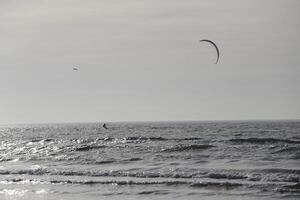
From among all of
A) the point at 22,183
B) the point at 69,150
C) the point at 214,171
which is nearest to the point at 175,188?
the point at 214,171

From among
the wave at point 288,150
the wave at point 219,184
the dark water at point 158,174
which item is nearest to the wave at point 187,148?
the dark water at point 158,174

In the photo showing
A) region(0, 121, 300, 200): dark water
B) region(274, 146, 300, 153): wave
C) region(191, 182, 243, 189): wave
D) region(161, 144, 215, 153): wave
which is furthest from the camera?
region(161, 144, 215, 153): wave

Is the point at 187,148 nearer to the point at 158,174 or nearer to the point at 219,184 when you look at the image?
the point at 158,174

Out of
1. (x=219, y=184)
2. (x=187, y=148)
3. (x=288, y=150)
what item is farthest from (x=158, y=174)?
(x=187, y=148)

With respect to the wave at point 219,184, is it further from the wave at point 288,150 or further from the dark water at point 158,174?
the wave at point 288,150

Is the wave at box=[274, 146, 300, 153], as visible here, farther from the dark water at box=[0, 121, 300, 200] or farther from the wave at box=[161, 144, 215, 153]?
the wave at box=[161, 144, 215, 153]

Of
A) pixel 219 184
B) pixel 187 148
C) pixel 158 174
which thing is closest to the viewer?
pixel 219 184

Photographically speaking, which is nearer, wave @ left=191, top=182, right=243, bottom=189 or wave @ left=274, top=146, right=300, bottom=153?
wave @ left=191, top=182, right=243, bottom=189

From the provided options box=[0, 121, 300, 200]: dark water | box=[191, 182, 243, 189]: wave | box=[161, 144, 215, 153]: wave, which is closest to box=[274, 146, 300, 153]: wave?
box=[0, 121, 300, 200]: dark water

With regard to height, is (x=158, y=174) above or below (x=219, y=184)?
above

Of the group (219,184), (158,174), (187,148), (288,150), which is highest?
(187,148)

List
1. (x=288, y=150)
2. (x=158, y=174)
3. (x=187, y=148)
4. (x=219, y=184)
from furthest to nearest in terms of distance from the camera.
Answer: (x=187, y=148), (x=288, y=150), (x=158, y=174), (x=219, y=184)

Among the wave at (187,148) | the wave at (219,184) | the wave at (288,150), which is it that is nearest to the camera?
the wave at (219,184)

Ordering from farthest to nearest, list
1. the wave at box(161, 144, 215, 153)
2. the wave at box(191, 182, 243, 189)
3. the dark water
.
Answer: the wave at box(161, 144, 215, 153), the wave at box(191, 182, 243, 189), the dark water
